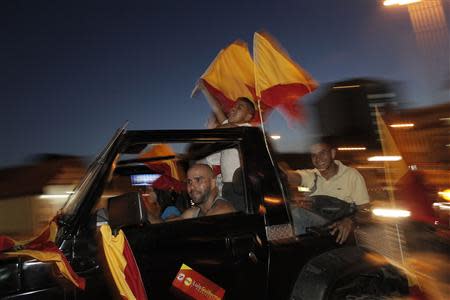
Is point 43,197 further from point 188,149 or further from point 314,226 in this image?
point 314,226

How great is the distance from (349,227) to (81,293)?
5.83ft

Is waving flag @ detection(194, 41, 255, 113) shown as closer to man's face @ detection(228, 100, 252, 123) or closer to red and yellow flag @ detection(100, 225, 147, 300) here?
man's face @ detection(228, 100, 252, 123)

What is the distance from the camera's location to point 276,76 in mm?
3562

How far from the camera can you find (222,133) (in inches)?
109

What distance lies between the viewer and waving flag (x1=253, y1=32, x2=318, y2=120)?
3.54 meters

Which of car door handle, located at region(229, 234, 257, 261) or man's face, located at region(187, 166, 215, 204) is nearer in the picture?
car door handle, located at region(229, 234, 257, 261)

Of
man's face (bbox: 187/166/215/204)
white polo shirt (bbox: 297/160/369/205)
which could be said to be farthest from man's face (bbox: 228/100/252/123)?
man's face (bbox: 187/166/215/204)

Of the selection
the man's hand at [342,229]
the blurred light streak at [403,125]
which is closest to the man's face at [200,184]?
the man's hand at [342,229]

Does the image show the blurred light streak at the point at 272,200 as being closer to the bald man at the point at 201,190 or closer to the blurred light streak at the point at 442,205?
the bald man at the point at 201,190

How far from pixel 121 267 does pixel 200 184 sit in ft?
3.08

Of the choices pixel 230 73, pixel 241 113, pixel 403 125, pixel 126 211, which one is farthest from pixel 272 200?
pixel 403 125

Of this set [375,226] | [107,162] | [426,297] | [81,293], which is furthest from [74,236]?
[426,297]

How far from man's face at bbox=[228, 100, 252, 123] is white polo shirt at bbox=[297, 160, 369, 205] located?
31.1 inches

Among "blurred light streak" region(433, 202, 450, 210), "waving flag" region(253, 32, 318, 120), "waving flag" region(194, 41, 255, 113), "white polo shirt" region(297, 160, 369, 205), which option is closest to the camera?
"waving flag" region(253, 32, 318, 120)
